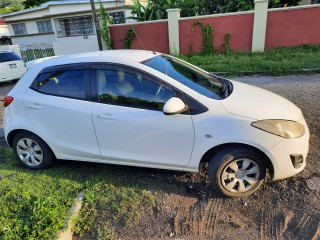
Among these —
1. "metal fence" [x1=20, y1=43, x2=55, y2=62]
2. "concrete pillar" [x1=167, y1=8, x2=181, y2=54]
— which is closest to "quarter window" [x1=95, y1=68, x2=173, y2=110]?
"concrete pillar" [x1=167, y1=8, x2=181, y2=54]

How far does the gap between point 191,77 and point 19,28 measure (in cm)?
2830

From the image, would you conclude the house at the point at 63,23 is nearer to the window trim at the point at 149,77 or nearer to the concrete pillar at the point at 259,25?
the concrete pillar at the point at 259,25

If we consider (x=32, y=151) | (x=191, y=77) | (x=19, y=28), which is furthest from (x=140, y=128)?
(x=19, y=28)

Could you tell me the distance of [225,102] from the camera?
3.07 m

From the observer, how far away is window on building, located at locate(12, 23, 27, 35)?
86.1 feet

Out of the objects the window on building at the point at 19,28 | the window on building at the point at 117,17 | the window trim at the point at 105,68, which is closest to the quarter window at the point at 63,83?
the window trim at the point at 105,68

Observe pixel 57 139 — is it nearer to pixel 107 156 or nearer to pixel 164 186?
pixel 107 156

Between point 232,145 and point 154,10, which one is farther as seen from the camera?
point 154,10

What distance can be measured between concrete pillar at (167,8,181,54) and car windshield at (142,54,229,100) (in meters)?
9.97

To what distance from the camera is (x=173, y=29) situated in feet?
43.7

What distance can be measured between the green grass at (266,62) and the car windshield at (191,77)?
6101 millimetres

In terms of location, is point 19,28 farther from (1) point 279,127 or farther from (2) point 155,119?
(1) point 279,127

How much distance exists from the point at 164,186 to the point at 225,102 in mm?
1304

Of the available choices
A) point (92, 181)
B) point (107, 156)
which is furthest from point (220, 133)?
point (92, 181)
